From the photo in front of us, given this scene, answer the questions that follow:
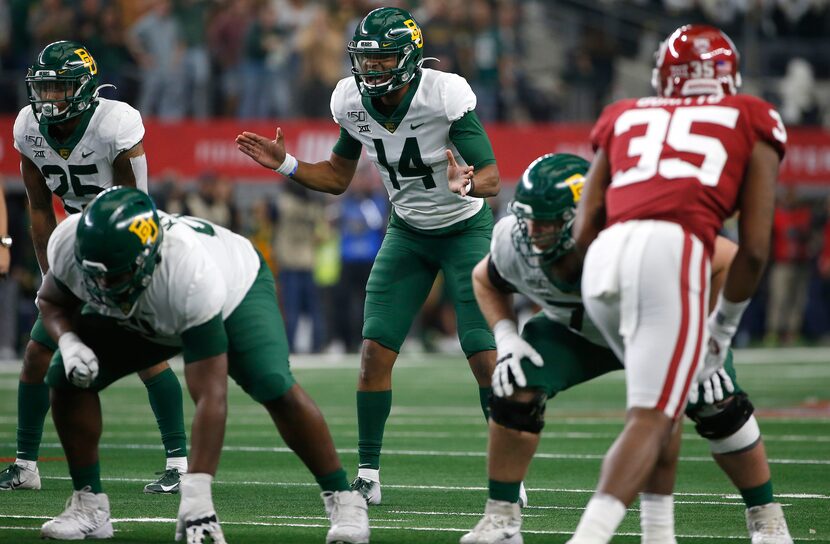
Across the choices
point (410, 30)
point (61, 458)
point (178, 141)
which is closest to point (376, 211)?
point (178, 141)

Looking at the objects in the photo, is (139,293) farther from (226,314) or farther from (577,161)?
(577,161)

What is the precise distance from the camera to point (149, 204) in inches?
187

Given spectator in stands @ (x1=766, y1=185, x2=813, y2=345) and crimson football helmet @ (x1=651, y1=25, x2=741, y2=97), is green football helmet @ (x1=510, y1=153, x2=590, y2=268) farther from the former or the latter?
spectator in stands @ (x1=766, y1=185, x2=813, y2=345)

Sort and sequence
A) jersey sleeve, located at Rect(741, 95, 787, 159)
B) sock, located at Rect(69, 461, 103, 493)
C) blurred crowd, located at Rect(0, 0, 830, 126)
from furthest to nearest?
1. blurred crowd, located at Rect(0, 0, 830, 126)
2. sock, located at Rect(69, 461, 103, 493)
3. jersey sleeve, located at Rect(741, 95, 787, 159)

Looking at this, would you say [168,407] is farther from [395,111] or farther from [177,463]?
[395,111]

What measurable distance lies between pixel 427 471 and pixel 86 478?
2505mm

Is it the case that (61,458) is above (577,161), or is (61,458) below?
below

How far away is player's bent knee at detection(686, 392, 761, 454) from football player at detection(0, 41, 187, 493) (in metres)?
2.58

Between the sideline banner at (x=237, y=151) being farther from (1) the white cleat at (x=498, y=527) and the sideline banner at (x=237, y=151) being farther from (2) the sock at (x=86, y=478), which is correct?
(1) the white cleat at (x=498, y=527)

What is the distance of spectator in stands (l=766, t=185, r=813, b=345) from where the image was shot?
17906 millimetres

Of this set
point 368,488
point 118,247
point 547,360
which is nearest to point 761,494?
point 547,360

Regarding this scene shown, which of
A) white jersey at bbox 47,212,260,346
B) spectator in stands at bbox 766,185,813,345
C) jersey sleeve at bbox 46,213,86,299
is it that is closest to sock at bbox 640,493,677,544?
white jersey at bbox 47,212,260,346

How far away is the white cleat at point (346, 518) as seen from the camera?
4.85m

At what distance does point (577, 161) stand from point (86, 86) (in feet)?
8.75
